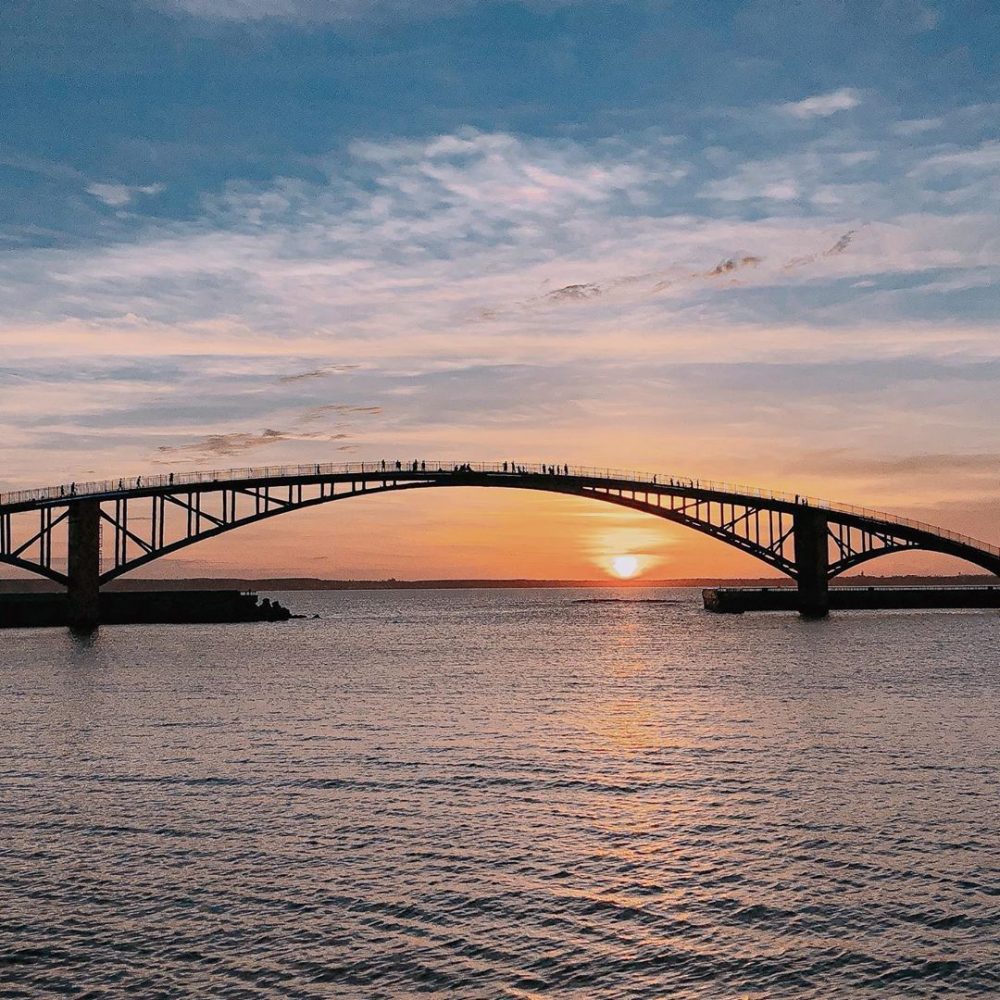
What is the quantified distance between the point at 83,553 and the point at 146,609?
21176mm

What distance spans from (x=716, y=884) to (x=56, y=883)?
444 inches

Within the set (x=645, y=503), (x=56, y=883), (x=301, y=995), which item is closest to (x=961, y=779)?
(x=301, y=995)

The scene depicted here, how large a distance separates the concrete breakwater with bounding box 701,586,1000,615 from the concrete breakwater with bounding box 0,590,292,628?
198ft

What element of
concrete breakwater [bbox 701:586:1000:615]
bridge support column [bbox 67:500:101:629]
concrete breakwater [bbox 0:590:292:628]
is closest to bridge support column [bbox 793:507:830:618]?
concrete breakwater [bbox 701:586:1000:615]

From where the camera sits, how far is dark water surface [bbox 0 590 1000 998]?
15133 mm

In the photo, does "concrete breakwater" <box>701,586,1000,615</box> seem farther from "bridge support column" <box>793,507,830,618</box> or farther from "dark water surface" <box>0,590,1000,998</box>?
"dark water surface" <box>0,590,1000,998</box>

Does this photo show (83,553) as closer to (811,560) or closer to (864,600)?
(811,560)

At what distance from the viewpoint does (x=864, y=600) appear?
146m

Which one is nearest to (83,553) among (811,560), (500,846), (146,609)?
(146,609)

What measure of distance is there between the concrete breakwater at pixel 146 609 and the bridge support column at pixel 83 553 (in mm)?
5159

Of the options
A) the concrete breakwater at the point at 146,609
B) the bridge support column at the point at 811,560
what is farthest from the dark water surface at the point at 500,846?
the bridge support column at the point at 811,560

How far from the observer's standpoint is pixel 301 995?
1420 centimetres

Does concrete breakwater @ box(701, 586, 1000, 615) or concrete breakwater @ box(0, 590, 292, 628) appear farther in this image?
concrete breakwater @ box(701, 586, 1000, 615)

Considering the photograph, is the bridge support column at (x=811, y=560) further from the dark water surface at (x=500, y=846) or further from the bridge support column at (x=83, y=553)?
the dark water surface at (x=500, y=846)
